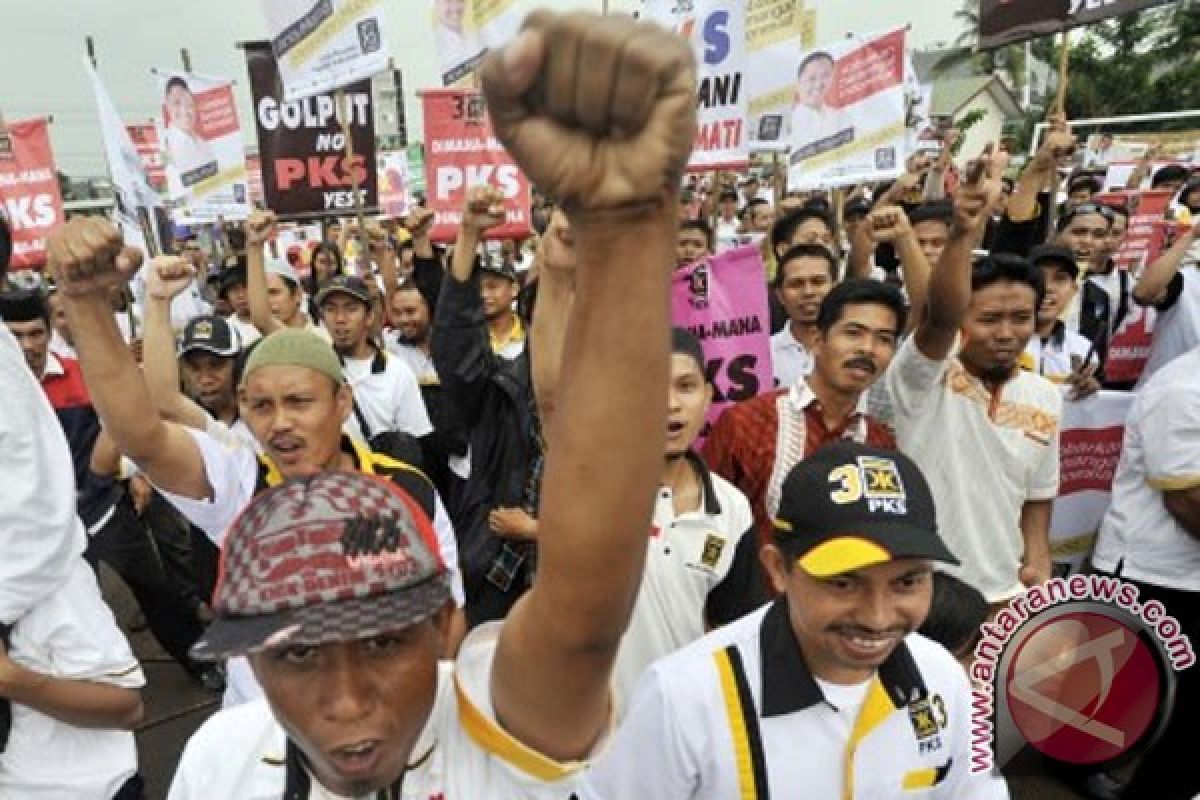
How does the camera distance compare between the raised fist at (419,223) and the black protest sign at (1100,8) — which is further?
the raised fist at (419,223)

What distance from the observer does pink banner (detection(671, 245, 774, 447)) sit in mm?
3447

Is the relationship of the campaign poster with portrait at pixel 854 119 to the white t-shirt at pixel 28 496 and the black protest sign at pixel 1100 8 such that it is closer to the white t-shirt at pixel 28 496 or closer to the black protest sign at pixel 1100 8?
the black protest sign at pixel 1100 8

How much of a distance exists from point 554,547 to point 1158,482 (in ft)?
8.50

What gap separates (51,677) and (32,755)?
7.8 inches

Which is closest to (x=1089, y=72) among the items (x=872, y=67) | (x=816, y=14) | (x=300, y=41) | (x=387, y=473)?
(x=816, y=14)

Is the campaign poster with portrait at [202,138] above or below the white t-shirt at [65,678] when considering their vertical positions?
above

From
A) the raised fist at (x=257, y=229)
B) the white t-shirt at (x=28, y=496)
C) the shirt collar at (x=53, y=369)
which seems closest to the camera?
the white t-shirt at (x=28, y=496)

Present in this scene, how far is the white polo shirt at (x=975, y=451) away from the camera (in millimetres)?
2811

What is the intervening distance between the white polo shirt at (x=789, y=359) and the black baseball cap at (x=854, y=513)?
2296 millimetres

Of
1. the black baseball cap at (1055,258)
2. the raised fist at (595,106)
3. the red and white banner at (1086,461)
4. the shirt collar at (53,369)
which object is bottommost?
the red and white banner at (1086,461)

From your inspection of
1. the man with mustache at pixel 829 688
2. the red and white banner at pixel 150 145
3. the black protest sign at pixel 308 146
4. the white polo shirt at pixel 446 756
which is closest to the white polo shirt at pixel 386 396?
the black protest sign at pixel 308 146

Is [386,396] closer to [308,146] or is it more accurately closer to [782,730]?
[308,146]

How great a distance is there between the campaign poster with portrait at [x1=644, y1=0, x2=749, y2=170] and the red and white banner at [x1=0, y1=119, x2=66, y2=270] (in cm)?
483

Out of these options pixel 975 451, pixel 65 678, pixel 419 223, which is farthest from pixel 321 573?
pixel 419 223
